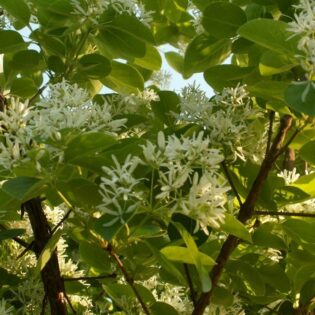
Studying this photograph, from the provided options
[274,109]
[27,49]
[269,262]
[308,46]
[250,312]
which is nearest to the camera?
[308,46]

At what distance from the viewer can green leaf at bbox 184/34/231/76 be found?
5.29 ft

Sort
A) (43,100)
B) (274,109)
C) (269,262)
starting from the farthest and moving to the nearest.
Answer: (269,262) < (274,109) < (43,100)

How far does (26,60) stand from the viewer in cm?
167

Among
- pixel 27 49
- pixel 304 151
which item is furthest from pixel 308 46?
pixel 27 49

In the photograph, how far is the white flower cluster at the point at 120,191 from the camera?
1.01 m

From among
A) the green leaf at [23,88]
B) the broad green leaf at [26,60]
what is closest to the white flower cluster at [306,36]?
the broad green leaf at [26,60]

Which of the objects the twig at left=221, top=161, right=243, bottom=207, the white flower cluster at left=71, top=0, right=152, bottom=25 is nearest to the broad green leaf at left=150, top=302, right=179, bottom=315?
the twig at left=221, top=161, right=243, bottom=207

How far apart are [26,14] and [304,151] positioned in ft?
2.28

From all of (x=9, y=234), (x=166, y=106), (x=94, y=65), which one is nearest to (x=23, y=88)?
(x=94, y=65)

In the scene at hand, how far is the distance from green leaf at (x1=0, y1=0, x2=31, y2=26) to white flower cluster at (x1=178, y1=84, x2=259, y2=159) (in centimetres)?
41

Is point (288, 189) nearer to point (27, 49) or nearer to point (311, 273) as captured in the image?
point (311, 273)

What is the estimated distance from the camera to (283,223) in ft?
4.48

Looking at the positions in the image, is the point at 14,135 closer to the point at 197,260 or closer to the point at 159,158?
the point at 159,158

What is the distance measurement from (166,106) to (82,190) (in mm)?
583
